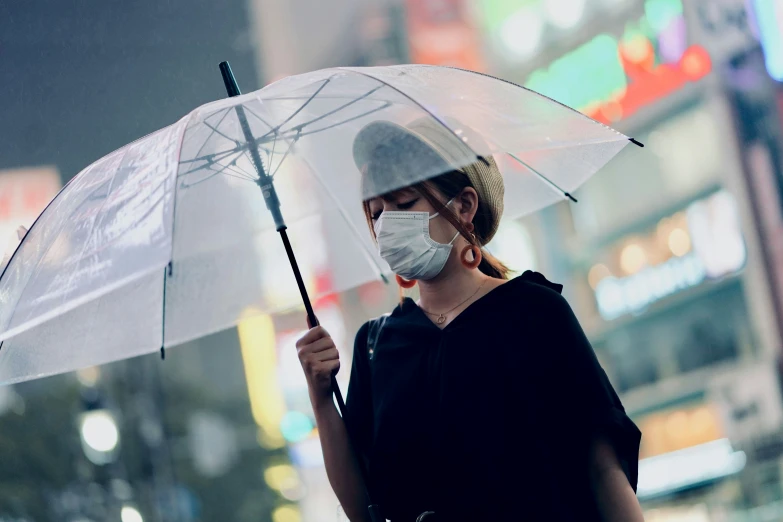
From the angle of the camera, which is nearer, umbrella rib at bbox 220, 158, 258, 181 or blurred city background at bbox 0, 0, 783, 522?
umbrella rib at bbox 220, 158, 258, 181

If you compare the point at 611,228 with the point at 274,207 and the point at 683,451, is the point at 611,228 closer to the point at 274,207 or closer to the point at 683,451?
the point at 683,451

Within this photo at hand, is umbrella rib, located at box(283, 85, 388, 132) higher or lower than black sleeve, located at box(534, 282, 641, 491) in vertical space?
higher

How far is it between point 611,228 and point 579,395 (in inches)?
922

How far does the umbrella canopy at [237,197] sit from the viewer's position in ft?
7.64

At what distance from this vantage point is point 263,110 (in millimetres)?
2543

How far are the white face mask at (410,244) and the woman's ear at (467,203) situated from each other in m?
0.03

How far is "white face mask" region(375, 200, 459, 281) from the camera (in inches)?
88.4

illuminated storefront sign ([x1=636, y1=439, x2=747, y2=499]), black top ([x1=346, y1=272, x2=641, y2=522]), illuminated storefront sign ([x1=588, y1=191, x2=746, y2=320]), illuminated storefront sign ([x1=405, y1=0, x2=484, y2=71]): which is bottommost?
illuminated storefront sign ([x1=636, y1=439, x2=747, y2=499])

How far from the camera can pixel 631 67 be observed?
2408 centimetres

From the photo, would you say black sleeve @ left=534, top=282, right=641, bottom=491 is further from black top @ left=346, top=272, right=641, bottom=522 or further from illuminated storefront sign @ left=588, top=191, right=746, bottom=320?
illuminated storefront sign @ left=588, top=191, right=746, bottom=320

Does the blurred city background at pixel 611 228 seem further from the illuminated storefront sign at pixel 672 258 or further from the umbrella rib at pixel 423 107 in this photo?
the umbrella rib at pixel 423 107

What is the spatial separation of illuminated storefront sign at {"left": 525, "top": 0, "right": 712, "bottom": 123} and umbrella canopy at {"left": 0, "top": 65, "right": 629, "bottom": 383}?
18.7 metres

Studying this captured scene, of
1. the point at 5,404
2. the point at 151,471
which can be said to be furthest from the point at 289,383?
the point at 151,471

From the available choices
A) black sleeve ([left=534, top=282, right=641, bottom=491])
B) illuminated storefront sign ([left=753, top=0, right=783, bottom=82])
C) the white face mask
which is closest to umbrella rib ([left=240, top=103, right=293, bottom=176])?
the white face mask
